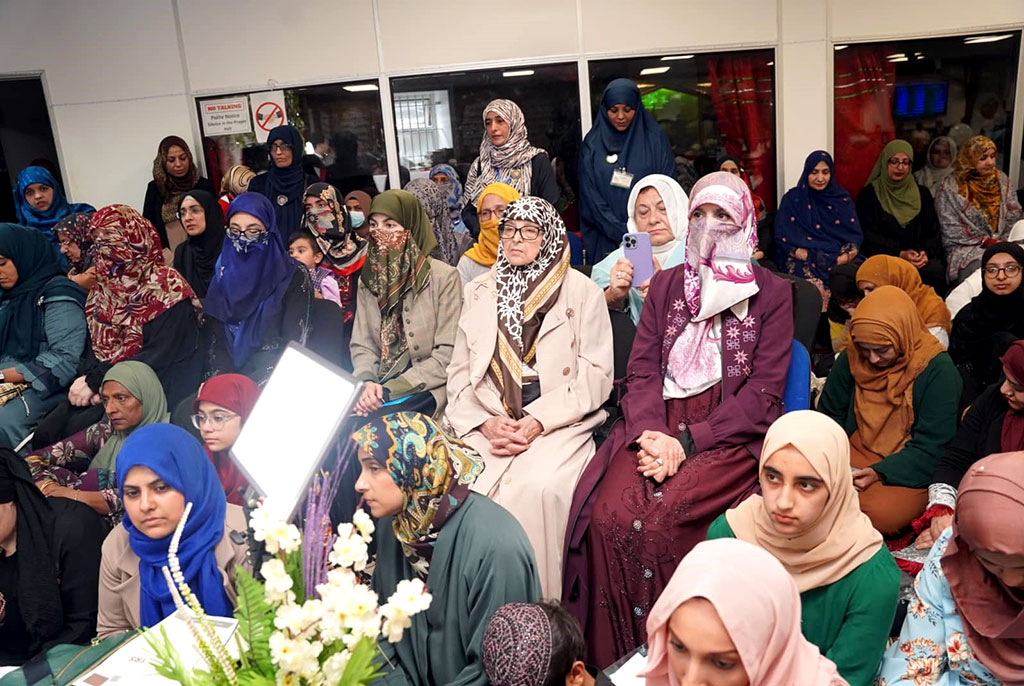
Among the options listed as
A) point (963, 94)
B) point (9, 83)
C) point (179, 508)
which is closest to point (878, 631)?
point (179, 508)

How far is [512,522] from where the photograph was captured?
222 centimetres

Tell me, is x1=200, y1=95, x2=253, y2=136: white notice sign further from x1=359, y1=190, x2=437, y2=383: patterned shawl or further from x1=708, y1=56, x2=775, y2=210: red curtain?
x1=708, y1=56, x2=775, y2=210: red curtain

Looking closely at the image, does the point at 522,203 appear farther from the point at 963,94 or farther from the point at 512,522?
the point at 963,94

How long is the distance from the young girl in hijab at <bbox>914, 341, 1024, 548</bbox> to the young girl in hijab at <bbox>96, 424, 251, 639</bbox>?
7.32ft

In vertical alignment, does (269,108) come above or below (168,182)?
above

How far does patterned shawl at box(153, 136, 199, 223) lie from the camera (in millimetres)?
5676

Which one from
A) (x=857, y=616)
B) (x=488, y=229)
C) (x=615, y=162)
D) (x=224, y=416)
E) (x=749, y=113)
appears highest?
(x=749, y=113)

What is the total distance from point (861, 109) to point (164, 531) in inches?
219

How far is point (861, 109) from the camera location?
605cm

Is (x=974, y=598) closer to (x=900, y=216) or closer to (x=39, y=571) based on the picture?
(x=39, y=571)

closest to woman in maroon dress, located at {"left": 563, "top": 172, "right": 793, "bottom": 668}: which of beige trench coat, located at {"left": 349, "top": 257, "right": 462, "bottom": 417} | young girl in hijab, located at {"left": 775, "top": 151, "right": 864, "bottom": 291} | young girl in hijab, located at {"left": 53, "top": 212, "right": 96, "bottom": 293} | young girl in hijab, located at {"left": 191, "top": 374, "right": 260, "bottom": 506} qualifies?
beige trench coat, located at {"left": 349, "top": 257, "right": 462, "bottom": 417}

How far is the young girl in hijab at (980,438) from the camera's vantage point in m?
2.72

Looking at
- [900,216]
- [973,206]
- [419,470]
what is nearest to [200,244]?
[419,470]

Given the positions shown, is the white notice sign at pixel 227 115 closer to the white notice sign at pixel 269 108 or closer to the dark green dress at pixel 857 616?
the white notice sign at pixel 269 108
